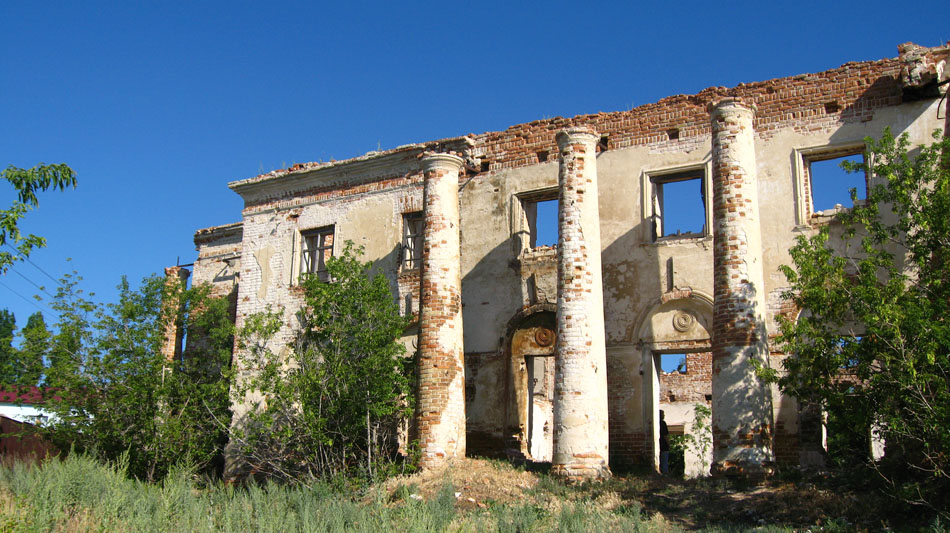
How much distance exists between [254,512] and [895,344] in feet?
29.6

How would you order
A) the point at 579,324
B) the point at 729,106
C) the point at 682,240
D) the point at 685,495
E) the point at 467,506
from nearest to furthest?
the point at 685,495 < the point at 467,506 < the point at 729,106 < the point at 579,324 < the point at 682,240

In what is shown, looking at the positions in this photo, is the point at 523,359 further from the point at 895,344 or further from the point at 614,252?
the point at 895,344

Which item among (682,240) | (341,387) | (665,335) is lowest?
(341,387)

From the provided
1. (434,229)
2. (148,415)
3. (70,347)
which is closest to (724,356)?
(434,229)

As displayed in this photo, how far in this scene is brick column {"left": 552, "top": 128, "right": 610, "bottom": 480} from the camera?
14.1 metres

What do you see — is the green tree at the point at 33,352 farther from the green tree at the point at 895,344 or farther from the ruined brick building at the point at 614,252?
the green tree at the point at 895,344

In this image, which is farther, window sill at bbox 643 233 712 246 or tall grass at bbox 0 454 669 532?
window sill at bbox 643 233 712 246

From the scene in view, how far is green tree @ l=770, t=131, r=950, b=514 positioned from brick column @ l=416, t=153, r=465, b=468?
5.63 m

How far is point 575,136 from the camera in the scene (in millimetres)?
15586

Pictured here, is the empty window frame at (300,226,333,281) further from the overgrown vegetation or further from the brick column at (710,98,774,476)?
the brick column at (710,98,774,476)

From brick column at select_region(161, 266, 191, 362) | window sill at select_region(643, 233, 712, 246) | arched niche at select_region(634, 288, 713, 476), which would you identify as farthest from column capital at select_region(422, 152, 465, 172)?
brick column at select_region(161, 266, 191, 362)

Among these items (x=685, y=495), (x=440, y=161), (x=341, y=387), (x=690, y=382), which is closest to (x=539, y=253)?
(x=440, y=161)

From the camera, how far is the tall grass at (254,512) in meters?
10.8

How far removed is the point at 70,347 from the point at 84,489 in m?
6.31
